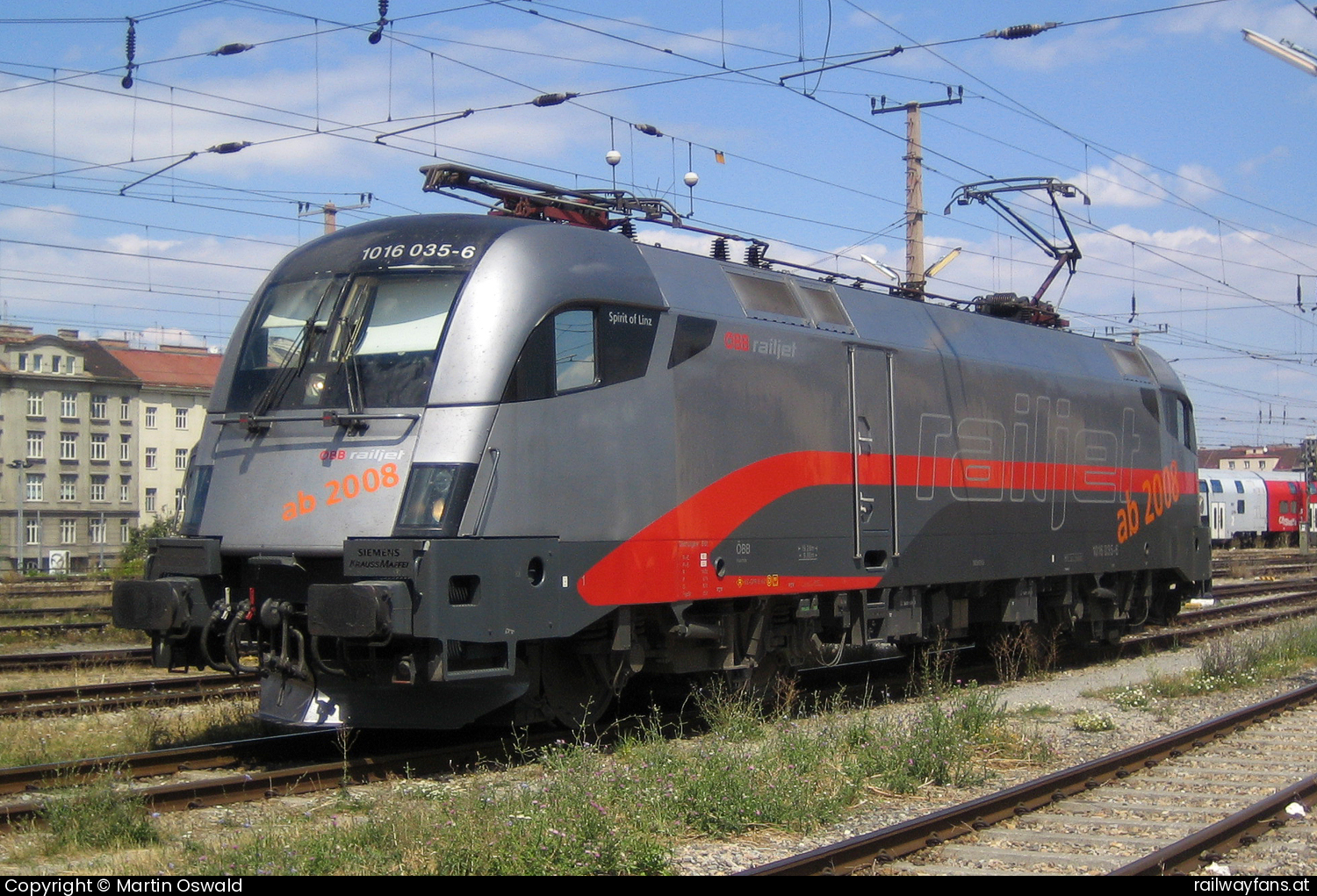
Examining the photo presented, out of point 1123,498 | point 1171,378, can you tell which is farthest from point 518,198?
point 1171,378

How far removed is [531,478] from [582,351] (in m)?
1.07

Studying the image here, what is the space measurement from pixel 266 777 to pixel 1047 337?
1067 cm

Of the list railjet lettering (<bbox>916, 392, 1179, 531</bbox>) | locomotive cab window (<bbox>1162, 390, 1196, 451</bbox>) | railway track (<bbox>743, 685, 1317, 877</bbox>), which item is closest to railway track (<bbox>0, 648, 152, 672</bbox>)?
railjet lettering (<bbox>916, 392, 1179, 531</bbox>)

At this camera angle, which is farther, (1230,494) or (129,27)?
(1230,494)

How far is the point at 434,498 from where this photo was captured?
28.3 ft

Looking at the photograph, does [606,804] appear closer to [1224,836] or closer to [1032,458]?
[1224,836]

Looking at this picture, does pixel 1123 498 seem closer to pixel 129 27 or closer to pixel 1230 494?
pixel 129 27

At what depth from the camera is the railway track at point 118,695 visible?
11.5 metres

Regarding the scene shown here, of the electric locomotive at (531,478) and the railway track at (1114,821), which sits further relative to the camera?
the electric locomotive at (531,478)

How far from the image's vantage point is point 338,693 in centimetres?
912

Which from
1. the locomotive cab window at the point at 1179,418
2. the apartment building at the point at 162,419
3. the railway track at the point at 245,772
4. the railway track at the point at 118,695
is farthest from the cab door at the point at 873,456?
the apartment building at the point at 162,419

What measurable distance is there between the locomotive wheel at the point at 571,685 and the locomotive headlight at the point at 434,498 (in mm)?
1501

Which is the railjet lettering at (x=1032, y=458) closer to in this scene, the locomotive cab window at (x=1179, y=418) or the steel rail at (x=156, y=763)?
the locomotive cab window at (x=1179, y=418)
